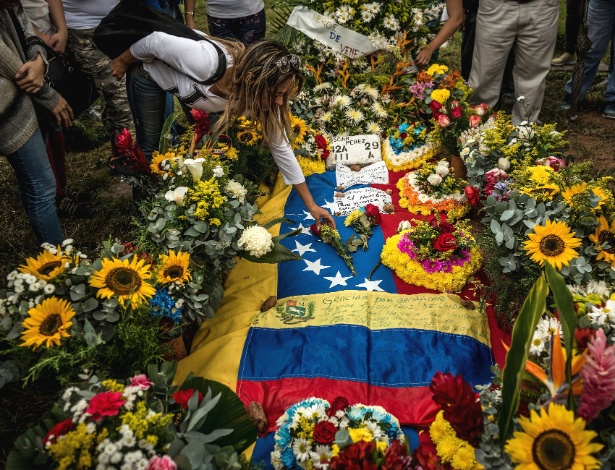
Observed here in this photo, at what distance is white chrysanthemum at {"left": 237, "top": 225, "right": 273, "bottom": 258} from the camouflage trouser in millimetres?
2121

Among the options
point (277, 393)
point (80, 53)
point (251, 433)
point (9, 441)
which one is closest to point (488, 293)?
point (277, 393)

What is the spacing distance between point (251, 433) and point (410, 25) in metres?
3.52

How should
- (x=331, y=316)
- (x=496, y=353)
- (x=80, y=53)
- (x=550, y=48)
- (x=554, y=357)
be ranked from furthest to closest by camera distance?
(x=550, y=48) < (x=80, y=53) < (x=331, y=316) < (x=496, y=353) < (x=554, y=357)

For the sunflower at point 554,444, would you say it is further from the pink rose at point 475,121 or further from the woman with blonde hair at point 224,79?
the pink rose at point 475,121

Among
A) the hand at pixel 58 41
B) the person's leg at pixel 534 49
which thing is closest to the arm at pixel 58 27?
the hand at pixel 58 41

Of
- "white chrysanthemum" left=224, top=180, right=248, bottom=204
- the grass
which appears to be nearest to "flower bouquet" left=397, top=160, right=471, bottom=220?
the grass

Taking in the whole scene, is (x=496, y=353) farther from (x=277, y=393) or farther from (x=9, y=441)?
(x=9, y=441)

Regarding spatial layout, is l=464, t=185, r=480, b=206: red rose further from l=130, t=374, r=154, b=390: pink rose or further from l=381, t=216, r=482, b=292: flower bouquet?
l=130, t=374, r=154, b=390: pink rose

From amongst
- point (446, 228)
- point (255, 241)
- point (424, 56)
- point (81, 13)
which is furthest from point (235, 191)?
point (424, 56)

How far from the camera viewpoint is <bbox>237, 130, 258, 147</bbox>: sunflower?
10.6 feet

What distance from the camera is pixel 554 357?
1.29 meters

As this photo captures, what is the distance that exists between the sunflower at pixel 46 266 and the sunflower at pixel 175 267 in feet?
1.13

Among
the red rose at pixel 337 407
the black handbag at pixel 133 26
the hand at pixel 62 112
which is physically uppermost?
the black handbag at pixel 133 26

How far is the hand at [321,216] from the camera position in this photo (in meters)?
2.83
